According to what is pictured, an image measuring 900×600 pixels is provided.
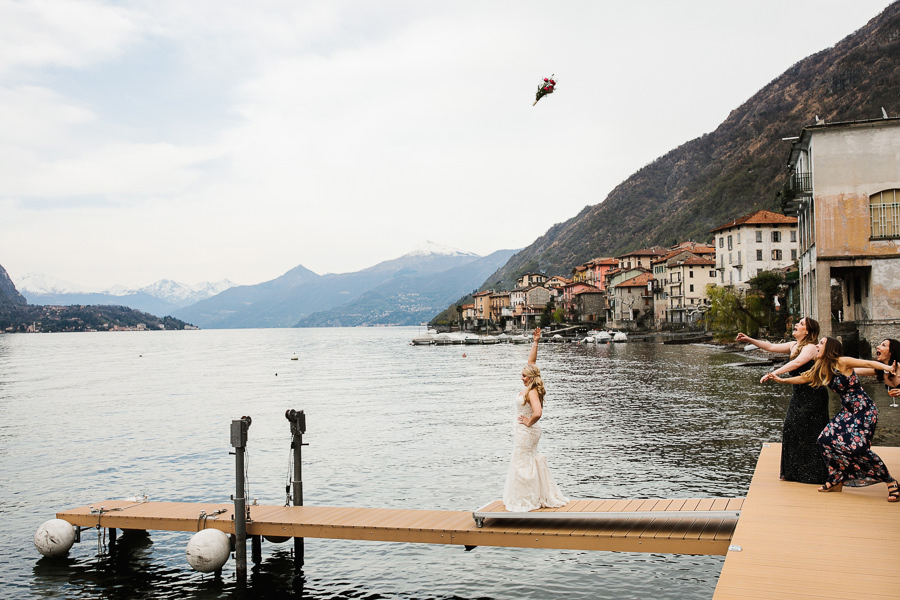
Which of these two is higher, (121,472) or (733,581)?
(733,581)

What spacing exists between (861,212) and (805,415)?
32.6 metres

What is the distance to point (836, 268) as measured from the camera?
40.2 meters

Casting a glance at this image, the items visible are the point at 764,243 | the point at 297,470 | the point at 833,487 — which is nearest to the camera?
the point at 833,487

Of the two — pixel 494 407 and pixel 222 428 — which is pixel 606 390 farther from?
pixel 222 428

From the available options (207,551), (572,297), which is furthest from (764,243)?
(207,551)

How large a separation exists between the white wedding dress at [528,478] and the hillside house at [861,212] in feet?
103

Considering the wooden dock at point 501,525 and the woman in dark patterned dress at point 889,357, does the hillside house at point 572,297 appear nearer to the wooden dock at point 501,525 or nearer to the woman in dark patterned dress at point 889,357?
the wooden dock at point 501,525

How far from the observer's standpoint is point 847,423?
10.5 metres

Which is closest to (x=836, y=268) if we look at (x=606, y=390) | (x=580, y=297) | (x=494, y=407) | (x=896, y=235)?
(x=896, y=235)

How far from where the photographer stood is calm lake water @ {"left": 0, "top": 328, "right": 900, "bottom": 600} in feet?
44.7

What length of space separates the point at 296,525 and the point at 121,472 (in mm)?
14200

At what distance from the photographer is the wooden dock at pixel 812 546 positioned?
23.6 ft

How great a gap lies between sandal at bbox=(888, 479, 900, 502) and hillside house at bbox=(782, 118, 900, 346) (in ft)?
98.7

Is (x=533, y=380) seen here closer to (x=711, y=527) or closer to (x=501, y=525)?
(x=501, y=525)
